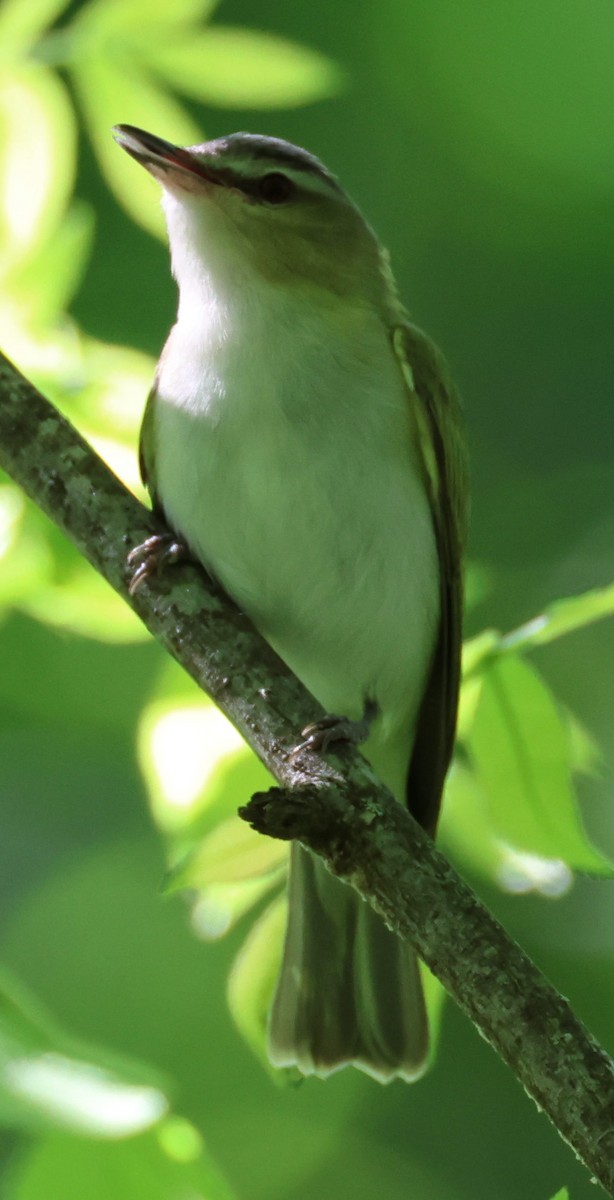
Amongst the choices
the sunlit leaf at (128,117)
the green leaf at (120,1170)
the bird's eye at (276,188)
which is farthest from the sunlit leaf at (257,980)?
the bird's eye at (276,188)

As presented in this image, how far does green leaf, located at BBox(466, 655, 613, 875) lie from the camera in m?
1.09

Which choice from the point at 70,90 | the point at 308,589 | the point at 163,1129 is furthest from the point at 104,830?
the point at 163,1129

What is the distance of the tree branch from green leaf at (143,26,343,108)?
0.34 meters

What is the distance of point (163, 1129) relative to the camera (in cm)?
84

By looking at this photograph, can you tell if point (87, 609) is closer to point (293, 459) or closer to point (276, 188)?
point (293, 459)

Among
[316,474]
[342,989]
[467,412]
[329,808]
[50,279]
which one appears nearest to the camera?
[329,808]

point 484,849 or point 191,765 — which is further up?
point 191,765

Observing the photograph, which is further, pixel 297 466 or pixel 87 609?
pixel 297 466

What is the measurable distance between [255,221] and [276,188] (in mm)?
86

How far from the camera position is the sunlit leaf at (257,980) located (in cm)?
112

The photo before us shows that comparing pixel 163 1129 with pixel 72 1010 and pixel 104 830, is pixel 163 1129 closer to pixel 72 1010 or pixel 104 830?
pixel 72 1010

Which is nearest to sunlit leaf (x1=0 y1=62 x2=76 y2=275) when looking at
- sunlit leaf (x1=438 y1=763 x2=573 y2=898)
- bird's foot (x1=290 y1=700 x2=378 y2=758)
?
bird's foot (x1=290 y1=700 x2=378 y2=758)

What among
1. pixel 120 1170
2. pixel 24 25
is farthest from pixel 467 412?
pixel 120 1170

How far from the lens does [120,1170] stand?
837 millimetres
